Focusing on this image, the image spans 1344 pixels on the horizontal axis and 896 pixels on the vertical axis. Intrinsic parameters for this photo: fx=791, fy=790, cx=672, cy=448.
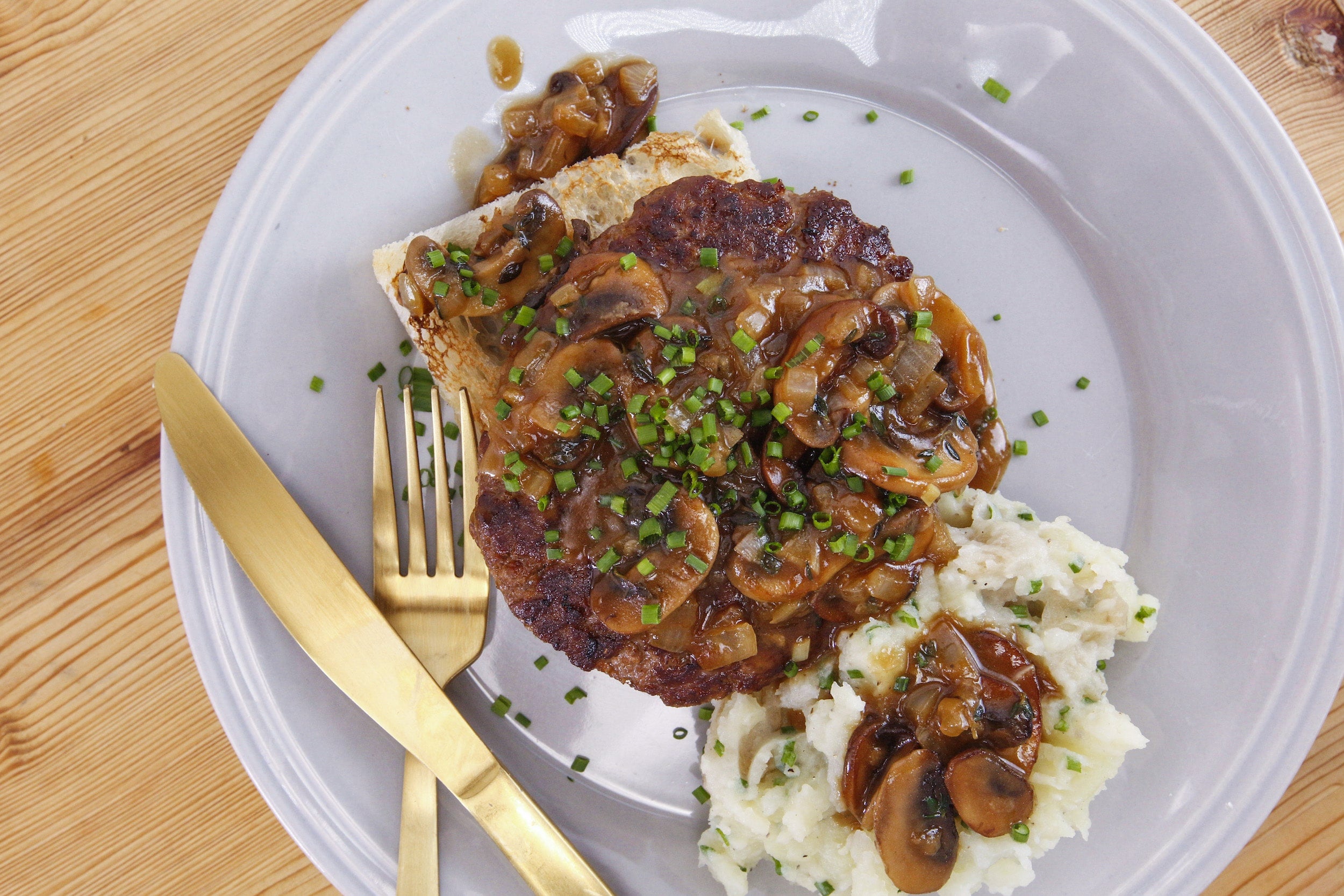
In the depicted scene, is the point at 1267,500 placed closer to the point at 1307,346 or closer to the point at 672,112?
the point at 1307,346

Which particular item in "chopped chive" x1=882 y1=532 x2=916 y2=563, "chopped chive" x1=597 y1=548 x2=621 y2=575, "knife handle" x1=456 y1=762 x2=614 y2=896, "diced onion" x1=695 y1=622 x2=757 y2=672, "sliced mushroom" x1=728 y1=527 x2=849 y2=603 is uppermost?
"chopped chive" x1=597 y1=548 x2=621 y2=575

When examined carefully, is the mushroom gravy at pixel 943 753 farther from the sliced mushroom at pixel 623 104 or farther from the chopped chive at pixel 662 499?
the sliced mushroom at pixel 623 104

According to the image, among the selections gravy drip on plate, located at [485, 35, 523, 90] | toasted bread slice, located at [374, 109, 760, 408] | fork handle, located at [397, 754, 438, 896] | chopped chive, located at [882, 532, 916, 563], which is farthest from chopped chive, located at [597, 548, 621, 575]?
gravy drip on plate, located at [485, 35, 523, 90]

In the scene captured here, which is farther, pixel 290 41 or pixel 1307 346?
pixel 290 41

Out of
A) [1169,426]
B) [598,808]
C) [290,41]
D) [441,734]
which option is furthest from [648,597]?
[290,41]

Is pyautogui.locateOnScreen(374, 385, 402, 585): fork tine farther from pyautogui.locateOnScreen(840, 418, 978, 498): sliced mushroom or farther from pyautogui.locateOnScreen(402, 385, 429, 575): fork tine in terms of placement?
pyautogui.locateOnScreen(840, 418, 978, 498): sliced mushroom

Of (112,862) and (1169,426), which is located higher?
(112,862)

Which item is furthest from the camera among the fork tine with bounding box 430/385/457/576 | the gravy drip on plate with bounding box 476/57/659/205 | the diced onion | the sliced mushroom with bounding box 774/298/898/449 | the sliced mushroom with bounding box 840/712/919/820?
the gravy drip on plate with bounding box 476/57/659/205
